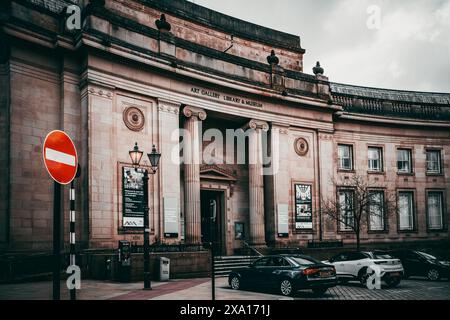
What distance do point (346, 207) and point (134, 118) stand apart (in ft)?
47.3

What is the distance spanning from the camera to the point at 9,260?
18.8 metres

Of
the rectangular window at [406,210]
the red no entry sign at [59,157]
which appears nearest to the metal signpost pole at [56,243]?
the red no entry sign at [59,157]

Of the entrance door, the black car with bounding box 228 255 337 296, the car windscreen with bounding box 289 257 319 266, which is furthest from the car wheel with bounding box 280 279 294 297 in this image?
the entrance door

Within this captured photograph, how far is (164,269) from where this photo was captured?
67.2 feet

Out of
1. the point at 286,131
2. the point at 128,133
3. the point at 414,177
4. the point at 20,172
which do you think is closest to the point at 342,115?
the point at 286,131

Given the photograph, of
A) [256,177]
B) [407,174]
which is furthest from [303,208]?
[407,174]

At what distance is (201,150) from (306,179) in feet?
24.0

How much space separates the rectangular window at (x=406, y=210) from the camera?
34969 mm

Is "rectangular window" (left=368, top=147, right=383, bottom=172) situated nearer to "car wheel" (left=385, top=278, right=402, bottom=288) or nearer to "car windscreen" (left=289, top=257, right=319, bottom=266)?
"car wheel" (left=385, top=278, right=402, bottom=288)

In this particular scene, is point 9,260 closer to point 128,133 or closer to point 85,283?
point 85,283

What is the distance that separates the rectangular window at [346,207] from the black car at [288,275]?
1305 cm

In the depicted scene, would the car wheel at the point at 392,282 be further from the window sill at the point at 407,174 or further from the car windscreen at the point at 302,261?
the window sill at the point at 407,174

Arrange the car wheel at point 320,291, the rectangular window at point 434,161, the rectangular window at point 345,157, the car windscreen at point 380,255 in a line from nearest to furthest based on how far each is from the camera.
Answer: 1. the car wheel at point 320,291
2. the car windscreen at point 380,255
3. the rectangular window at point 345,157
4. the rectangular window at point 434,161

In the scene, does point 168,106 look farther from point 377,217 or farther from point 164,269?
point 377,217
